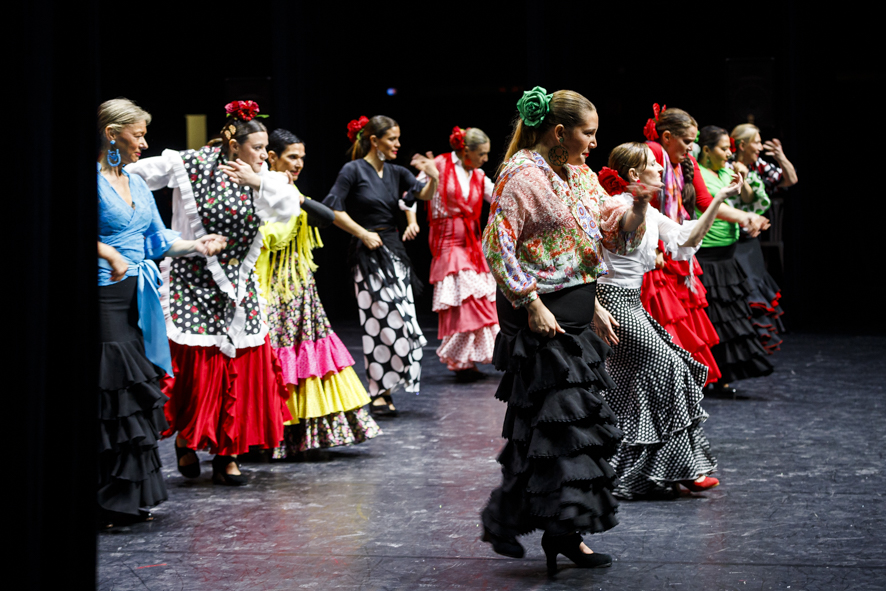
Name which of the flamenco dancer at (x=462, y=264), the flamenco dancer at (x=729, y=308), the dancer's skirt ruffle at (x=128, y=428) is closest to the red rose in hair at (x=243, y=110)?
the dancer's skirt ruffle at (x=128, y=428)

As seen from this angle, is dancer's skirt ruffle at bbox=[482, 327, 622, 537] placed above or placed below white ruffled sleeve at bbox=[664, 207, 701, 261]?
below

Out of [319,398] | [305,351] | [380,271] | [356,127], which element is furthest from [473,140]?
[319,398]

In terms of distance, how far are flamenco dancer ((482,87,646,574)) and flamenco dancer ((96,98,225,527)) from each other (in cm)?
125

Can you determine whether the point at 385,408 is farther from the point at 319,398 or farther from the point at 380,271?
the point at 319,398

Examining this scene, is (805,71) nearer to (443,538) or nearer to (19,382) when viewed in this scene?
(443,538)

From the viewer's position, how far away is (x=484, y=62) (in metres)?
10.7

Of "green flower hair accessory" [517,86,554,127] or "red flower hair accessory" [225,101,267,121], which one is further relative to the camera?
"red flower hair accessory" [225,101,267,121]

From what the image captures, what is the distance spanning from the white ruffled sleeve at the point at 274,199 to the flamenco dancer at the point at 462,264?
260 centimetres

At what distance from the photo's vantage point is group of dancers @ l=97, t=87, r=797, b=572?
8.77 feet

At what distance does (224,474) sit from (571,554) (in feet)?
5.49

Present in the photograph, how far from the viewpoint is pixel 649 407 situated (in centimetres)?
349

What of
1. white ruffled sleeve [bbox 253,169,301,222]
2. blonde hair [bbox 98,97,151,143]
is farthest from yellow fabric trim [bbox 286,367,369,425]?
blonde hair [bbox 98,97,151,143]

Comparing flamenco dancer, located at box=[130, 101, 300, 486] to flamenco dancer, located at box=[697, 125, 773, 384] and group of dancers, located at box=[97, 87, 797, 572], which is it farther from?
flamenco dancer, located at box=[697, 125, 773, 384]

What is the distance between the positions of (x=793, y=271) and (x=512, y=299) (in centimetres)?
712
